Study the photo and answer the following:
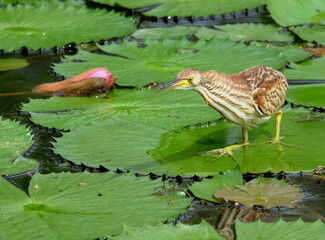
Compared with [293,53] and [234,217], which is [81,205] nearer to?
[234,217]

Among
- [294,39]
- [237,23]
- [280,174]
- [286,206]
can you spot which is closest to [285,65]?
[294,39]

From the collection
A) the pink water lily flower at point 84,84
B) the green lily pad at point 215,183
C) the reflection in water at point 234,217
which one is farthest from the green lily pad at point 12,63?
the reflection in water at point 234,217

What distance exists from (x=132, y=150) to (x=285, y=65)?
88.6 inches

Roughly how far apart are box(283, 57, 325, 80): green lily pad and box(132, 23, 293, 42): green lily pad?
842mm

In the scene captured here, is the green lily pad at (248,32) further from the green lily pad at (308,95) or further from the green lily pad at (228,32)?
the green lily pad at (308,95)

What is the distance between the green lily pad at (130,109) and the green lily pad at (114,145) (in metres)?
0.14

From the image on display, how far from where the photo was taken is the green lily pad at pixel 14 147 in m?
4.42

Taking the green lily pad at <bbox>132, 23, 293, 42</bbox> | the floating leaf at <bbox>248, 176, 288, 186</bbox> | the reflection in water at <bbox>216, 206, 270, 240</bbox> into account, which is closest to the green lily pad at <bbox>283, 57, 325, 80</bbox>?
the green lily pad at <bbox>132, 23, 293, 42</bbox>

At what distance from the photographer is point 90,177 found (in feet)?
13.7

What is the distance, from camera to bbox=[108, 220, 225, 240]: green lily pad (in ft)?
11.0

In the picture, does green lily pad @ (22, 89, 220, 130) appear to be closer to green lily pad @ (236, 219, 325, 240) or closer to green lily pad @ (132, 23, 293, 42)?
green lily pad @ (132, 23, 293, 42)

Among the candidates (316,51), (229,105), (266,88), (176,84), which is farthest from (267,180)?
(316,51)

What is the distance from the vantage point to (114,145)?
4730 mm

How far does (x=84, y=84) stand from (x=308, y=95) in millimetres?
1896
